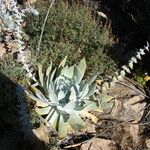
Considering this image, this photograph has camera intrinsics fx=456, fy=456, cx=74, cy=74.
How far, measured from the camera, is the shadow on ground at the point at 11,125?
470 cm

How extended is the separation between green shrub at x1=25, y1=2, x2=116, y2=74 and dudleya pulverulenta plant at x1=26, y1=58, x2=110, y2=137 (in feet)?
2.17

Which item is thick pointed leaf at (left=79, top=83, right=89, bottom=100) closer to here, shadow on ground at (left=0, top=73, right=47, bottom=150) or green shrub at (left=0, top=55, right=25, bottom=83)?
shadow on ground at (left=0, top=73, right=47, bottom=150)

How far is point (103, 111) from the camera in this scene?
5.54 metres

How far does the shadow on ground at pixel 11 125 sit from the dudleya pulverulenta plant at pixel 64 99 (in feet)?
0.75

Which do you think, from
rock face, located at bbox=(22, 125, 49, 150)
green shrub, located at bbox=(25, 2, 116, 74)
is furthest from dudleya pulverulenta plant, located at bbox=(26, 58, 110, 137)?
green shrub, located at bbox=(25, 2, 116, 74)

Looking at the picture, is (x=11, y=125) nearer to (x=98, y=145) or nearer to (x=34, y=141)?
(x=34, y=141)

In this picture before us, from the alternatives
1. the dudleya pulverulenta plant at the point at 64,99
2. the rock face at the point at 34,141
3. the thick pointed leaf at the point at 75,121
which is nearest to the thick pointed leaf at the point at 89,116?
the dudleya pulverulenta plant at the point at 64,99

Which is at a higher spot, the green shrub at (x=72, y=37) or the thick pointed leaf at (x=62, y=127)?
A: the green shrub at (x=72, y=37)

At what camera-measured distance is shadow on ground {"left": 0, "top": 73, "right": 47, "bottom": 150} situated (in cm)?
470

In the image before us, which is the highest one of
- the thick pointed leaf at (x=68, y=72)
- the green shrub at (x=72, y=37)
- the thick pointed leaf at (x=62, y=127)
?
the green shrub at (x=72, y=37)

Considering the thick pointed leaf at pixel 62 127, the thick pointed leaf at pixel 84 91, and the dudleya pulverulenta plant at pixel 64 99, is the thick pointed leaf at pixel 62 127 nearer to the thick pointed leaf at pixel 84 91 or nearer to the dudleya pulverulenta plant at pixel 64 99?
the dudleya pulverulenta plant at pixel 64 99

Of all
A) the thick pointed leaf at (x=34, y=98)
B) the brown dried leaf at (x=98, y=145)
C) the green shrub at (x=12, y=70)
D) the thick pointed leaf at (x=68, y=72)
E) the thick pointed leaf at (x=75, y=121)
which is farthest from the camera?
the green shrub at (x=12, y=70)

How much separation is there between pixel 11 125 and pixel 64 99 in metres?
0.63

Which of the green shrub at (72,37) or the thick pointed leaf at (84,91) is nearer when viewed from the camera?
the thick pointed leaf at (84,91)
